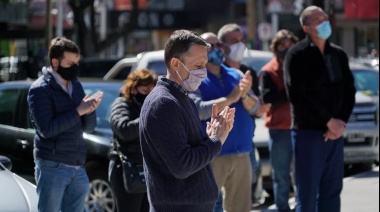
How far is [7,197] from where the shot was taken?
245 inches

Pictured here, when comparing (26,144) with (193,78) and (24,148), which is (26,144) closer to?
(24,148)

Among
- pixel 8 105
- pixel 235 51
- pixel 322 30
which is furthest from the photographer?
pixel 8 105

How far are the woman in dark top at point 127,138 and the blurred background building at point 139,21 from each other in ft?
47.3

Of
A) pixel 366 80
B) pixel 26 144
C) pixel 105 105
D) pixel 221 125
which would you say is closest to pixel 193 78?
pixel 221 125

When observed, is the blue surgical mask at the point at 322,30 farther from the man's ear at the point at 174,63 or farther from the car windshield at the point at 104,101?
the car windshield at the point at 104,101

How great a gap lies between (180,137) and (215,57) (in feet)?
8.61

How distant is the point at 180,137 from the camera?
15.4ft

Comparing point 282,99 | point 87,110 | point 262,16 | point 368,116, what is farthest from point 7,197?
point 262,16

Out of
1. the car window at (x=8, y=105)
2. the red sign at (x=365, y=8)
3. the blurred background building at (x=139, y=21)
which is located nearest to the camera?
the car window at (x=8, y=105)

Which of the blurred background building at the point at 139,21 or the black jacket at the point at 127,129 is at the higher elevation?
the black jacket at the point at 127,129

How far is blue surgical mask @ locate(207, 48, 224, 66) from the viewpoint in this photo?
7230 millimetres

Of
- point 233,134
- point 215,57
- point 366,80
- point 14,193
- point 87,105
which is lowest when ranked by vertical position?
point 366,80

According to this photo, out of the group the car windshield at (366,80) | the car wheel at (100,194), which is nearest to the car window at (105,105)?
the car wheel at (100,194)

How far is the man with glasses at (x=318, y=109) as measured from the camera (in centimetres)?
734
